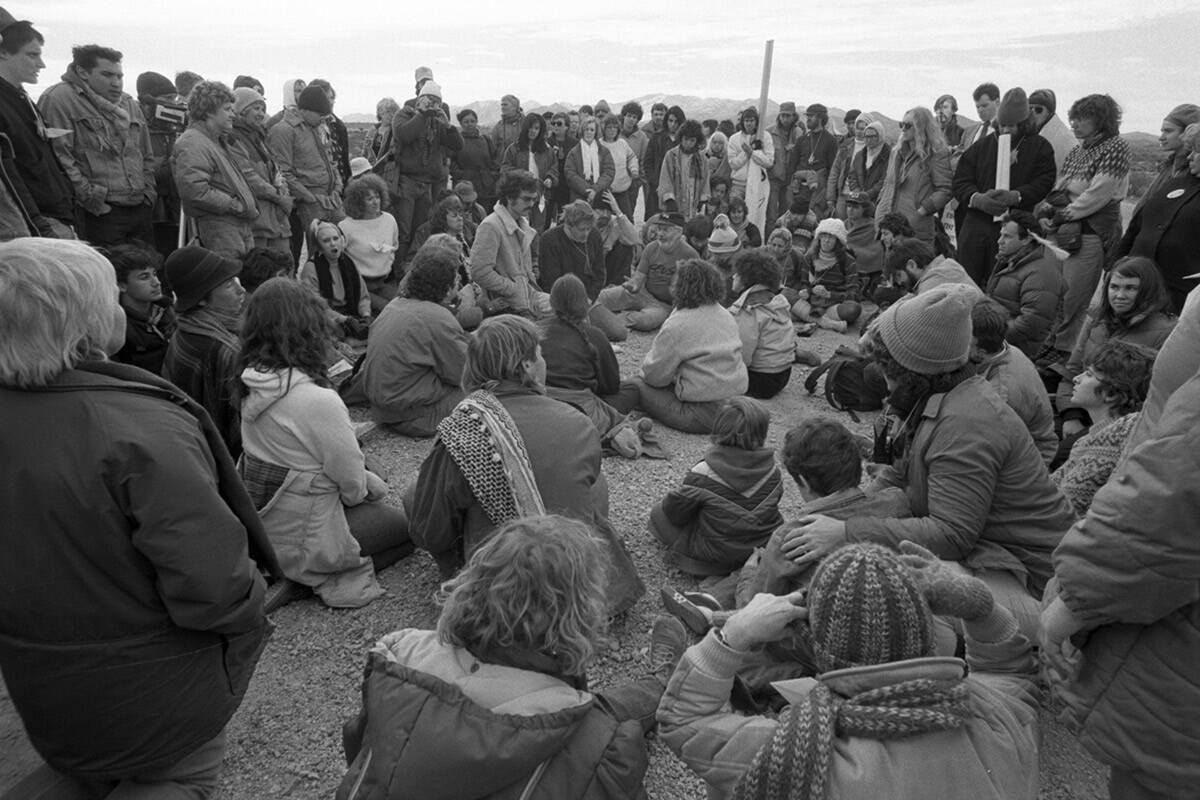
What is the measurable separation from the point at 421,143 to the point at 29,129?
15.5ft

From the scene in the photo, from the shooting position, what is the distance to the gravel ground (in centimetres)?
289

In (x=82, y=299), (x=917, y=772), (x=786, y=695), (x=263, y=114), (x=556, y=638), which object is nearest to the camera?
(x=917, y=772)

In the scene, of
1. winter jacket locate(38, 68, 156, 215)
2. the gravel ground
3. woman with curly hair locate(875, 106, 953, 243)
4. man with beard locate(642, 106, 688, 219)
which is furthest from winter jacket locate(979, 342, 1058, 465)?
man with beard locate(642, 106, 688, 219)

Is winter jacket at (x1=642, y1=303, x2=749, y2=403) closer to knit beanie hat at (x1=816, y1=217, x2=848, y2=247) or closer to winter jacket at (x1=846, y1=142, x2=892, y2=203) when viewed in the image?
knit beanie hat at (x1=816, y1=217, x2=848, y2=247)

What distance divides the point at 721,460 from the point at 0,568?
9.65 ft

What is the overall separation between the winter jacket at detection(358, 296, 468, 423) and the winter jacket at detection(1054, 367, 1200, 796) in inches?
168

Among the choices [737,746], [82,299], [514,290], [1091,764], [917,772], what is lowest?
[1091,764]

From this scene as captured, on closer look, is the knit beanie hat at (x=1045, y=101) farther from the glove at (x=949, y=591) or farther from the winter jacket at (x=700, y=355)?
the glove at (x=949, y=591)

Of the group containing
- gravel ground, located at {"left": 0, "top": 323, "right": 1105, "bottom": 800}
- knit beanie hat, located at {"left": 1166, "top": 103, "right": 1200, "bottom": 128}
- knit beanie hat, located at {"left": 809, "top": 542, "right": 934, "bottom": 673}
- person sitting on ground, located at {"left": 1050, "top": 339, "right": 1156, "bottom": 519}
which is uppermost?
knit beanie hat, located at {"left": 1166, "top": 103, "right": 1200, "bottom": 128}

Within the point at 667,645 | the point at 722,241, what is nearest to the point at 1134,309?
the point at 667,645

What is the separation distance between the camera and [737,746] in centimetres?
180

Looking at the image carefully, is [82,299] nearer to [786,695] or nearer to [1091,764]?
[786,695]

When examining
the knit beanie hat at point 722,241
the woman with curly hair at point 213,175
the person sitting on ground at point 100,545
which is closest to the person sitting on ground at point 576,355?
the woman with curly hair at point 213,175

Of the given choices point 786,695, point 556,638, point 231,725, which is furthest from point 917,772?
point 231,725
